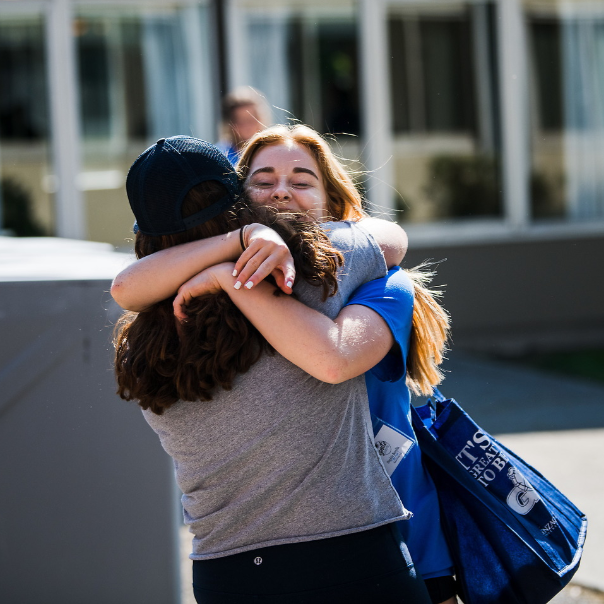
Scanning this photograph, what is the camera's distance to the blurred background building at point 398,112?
8.11 meters

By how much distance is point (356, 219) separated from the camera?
6.11 feet

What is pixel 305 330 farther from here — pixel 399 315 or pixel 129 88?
pixel 129 88

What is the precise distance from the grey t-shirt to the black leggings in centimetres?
2

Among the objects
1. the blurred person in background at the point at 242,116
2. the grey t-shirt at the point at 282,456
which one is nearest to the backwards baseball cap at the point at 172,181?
the grey t-shirt at the point at 282,456

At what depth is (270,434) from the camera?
1.44 meters

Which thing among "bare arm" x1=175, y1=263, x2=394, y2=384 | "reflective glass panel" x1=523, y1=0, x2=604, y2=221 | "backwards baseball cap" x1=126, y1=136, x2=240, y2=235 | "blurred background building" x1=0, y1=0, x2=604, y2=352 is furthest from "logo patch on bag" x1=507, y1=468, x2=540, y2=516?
"reflective glass panel" x1=523, y1=0, x2=604, y2=221

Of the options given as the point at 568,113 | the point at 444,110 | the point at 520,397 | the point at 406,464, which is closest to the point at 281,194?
the point at 406,464

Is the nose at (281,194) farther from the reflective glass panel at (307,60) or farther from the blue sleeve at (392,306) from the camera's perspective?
the reflective glass panel at (307,60)

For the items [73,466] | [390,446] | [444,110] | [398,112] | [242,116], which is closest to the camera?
[390,446]

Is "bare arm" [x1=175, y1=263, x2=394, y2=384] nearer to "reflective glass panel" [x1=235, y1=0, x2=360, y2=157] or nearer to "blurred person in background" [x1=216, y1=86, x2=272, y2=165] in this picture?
"blurred person in background" [x1=216, y1=86, x2=272, y2=165]

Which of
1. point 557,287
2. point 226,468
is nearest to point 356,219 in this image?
point 226,468

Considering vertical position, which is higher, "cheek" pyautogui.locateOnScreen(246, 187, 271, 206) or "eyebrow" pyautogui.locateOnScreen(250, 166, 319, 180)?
"eyebrow" pyautogui.locateOnScreen(250, 166, 319, 180)

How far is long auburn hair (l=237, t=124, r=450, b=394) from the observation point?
168cm

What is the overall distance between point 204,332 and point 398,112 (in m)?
7.85
